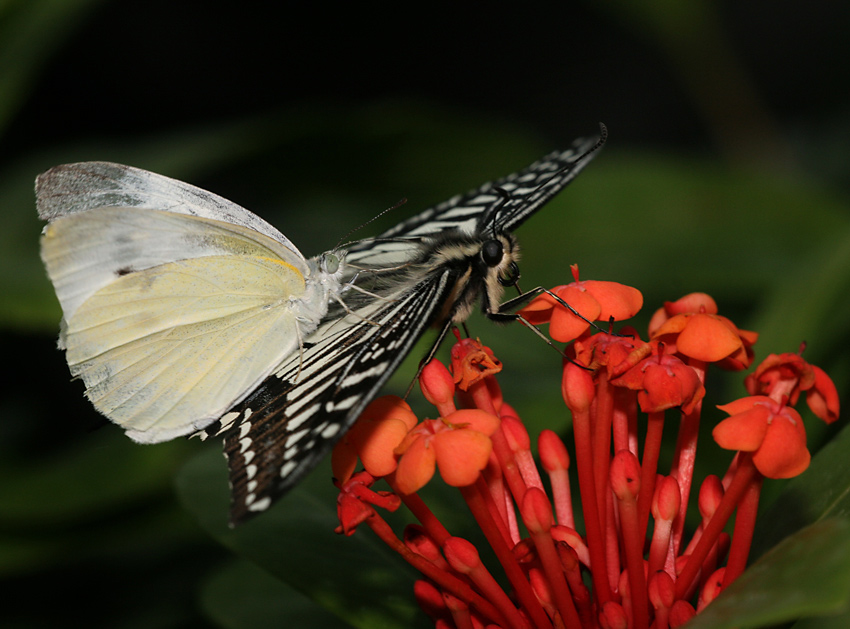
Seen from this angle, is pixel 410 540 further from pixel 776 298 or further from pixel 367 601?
pixel 776 298

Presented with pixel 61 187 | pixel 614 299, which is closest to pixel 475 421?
pixel 614 299

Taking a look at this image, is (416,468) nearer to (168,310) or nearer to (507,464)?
(507,464)

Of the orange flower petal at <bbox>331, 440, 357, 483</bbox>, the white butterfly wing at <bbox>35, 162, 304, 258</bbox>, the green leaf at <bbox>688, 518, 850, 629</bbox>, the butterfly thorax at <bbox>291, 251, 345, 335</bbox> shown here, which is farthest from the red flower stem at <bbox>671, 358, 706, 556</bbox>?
the white butterfly wing at <bbox>35, 162, 304, 258</bbox>

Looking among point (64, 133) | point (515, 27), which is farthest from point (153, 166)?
point (515, 27)

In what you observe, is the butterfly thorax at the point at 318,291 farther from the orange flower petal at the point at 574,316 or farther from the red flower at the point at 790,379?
Answer: the red flower at the point at 790,379

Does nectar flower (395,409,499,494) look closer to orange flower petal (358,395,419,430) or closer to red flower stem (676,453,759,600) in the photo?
orange flower petal (358,395,419,430)

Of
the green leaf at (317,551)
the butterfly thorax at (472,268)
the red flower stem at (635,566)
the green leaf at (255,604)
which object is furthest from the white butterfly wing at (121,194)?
the red flower stem at (635,566)

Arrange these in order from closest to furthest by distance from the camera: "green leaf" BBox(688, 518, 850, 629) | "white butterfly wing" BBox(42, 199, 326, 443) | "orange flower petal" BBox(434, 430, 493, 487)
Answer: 1. "green leaf" BBox(688, 518, 850, 629)
2. "orange flower petal" BBox(434, 430, 493, 487)
3. "white butterfly wing" BBox(42, 199, 326, 443)
